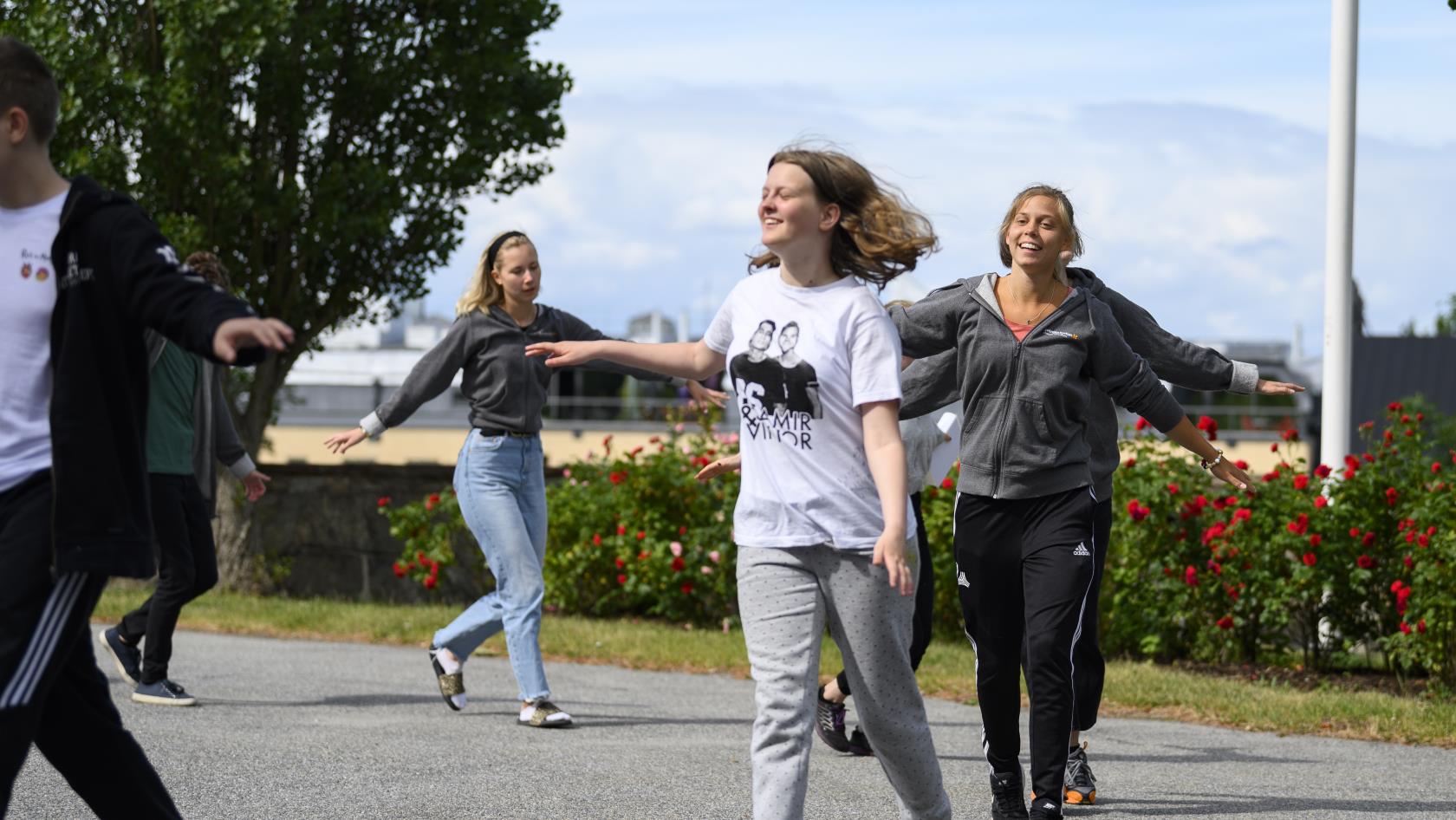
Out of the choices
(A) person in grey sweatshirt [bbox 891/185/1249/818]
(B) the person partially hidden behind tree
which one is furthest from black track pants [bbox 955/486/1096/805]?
(B) the person partially hidden behind tree

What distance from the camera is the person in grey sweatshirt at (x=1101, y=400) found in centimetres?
557

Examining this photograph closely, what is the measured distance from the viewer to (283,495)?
14984 mm

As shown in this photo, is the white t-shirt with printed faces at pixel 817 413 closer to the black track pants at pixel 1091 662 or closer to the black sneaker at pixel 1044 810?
the black sneaker at pixel 1044 810

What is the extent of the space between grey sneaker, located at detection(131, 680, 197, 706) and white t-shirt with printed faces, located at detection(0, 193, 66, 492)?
14.9 feet

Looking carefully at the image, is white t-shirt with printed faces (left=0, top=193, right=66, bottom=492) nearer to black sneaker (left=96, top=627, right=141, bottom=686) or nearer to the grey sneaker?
the grey sneaker

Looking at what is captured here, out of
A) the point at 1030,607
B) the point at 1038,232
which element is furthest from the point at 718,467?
the point at 1038,232

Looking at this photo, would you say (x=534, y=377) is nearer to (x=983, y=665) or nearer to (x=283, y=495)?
(x=983, y=665)

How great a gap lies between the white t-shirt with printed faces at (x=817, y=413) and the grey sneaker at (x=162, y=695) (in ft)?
14.6

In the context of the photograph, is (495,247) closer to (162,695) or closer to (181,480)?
(181,480)

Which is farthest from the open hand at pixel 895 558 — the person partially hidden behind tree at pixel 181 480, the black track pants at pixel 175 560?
the black track pants at pixel 175 560

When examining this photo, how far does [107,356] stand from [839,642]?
184 centimetres

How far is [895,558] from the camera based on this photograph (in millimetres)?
3975

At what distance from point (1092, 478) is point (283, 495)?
10.6 metres

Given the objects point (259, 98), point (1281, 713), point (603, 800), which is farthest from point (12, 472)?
point (259, 98)
